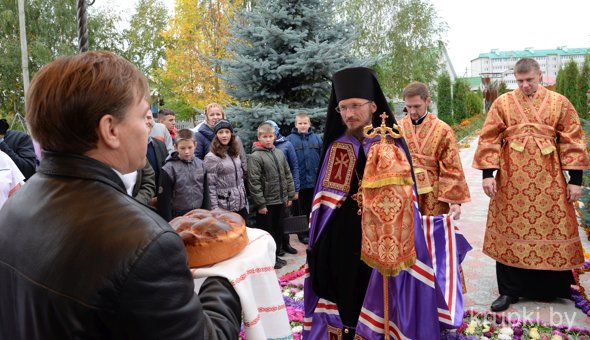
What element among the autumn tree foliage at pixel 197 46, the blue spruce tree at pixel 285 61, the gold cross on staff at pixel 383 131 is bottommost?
the gold cross on staff at pixel 383 131

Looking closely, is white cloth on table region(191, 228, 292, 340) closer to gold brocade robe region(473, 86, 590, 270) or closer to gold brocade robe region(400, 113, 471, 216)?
gold brocade robe region(400, 113, 471, 216)

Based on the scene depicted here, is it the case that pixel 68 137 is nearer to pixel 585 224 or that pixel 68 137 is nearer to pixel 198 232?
pixel 198 232

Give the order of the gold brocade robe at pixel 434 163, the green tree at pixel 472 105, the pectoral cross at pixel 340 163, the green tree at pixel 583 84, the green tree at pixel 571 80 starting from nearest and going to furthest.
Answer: the pectoral cross at pixel 340 163, the gold brocade robe at pixel 434 163, the green tree at pixel 583 84, the green tree at pixel 571 80, the green tree at pixel 472 105

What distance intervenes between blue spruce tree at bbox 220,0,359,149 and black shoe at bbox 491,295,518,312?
4.18 metres

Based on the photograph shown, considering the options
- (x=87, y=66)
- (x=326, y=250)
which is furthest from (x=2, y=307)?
(x=326, y=250)

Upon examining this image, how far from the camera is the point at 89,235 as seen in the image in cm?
107

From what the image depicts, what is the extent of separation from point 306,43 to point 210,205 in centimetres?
349

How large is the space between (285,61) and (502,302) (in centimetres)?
499

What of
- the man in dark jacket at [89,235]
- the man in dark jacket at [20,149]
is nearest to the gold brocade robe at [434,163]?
the man in dark jacket at [89,235]

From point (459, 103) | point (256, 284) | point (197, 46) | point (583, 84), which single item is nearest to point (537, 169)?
point (256, 284)

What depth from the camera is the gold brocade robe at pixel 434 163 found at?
451 centimetres

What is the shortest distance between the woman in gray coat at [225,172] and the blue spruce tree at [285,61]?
173 centimetres

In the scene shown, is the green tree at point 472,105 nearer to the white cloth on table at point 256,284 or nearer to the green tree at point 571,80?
the green tree at point 571,80

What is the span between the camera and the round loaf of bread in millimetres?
1476
